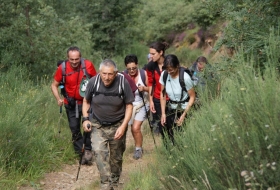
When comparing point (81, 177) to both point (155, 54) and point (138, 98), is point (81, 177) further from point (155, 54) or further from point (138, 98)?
point (155, 54)

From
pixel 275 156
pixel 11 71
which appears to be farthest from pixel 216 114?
pixel 11 71

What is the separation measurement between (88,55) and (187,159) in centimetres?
1683

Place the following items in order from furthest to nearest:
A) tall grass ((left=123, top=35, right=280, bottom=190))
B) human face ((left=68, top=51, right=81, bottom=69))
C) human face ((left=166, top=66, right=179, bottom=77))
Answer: human face ((left=68, top=51, right=81, bottom=69)) < human face ((left=166, top=66, right=179, bottom=77)) < tall grass ((left=123, top=35, right=280, bottom=190))

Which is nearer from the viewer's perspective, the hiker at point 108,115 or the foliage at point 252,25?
the foliage at point 252,25

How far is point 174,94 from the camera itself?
702cm

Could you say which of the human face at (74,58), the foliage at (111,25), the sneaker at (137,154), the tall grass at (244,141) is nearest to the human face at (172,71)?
the human face at (74,58)

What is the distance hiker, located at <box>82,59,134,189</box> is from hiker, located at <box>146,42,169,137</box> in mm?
1571

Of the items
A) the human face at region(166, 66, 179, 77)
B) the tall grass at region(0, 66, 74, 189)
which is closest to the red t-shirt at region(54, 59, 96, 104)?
the tall grass at region(0, 66, 74, 189)

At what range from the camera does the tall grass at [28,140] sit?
678 cm

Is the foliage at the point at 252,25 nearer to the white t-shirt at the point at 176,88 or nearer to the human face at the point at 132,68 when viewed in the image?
the white t-shirt at the point at 176,88

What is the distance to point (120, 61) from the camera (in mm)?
23266

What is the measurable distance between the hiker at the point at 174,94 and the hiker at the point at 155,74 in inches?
23.6

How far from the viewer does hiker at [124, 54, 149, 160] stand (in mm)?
8031

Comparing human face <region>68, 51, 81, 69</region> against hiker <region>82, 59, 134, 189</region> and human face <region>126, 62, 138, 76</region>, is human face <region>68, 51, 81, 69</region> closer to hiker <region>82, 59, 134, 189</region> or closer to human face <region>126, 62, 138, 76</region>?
human face <region>126, 62, 138, 76</region>
